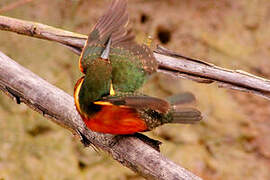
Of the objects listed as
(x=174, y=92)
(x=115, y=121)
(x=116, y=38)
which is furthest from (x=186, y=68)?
(x=174, y=92)

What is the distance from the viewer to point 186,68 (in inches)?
59.3

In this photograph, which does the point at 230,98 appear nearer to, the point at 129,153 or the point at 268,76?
the point at 268,76

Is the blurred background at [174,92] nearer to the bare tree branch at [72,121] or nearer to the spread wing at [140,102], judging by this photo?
the bare tree branch at [72,121]

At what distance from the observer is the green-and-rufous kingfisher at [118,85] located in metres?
1.24

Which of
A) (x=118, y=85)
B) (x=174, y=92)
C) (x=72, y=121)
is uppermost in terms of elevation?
(x=118, y=85)

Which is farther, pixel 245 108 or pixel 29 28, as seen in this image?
pixel 245 108

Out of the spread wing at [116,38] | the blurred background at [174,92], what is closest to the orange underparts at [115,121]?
the spread wing at [116,38]

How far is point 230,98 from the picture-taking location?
2383 mm

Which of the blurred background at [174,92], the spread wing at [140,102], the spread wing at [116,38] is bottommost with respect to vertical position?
the blurred background at [174,92]

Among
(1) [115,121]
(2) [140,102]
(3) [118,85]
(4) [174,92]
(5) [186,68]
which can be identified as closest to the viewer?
(2) [140,102]

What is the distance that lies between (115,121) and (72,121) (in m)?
0.19

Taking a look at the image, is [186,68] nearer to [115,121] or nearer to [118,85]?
[118,85]

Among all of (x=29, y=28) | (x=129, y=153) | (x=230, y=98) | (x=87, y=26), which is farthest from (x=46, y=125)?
(x=129, y=153)

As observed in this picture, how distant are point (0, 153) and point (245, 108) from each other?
44.6 inches
